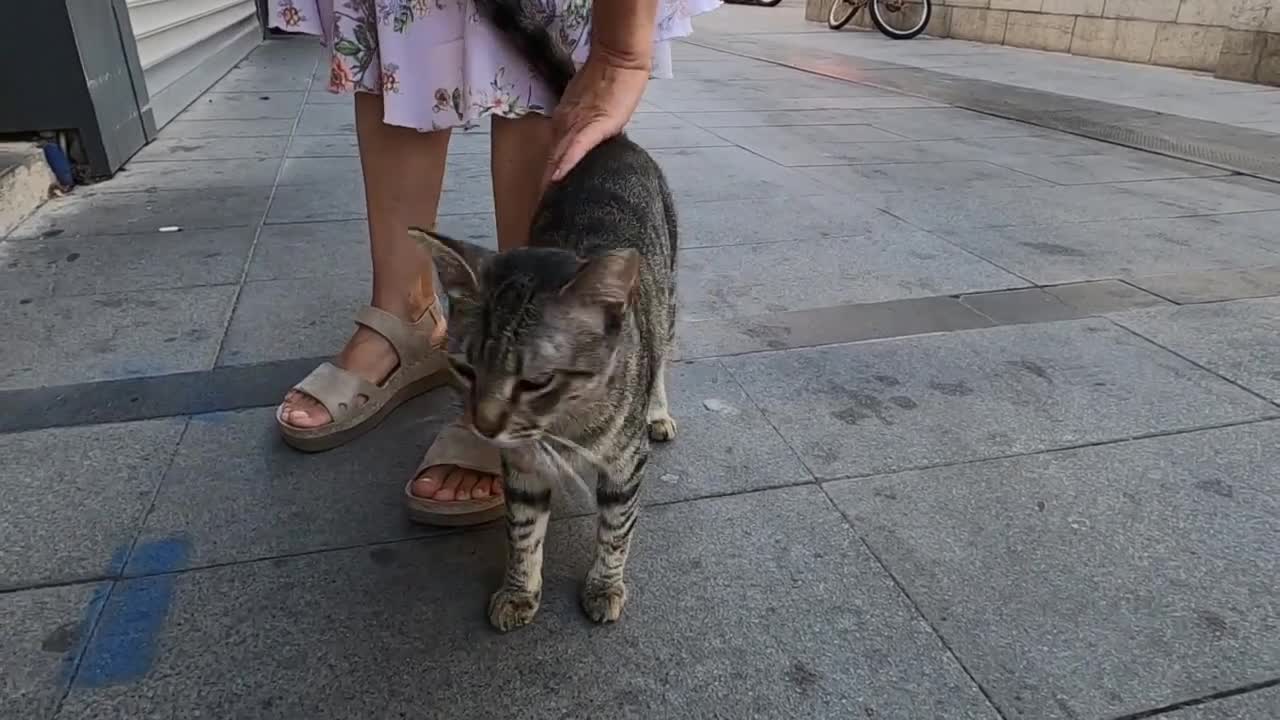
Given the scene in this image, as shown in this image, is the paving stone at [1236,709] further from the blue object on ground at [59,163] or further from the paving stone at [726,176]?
the blue object on ground at [59,163]

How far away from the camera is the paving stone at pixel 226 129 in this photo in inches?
230

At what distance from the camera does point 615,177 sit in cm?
215

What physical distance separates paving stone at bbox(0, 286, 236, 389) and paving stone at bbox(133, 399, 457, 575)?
1.70 feet

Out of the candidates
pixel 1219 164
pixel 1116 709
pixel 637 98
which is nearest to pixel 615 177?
pixel 637 98

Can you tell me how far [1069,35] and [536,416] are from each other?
12370mm

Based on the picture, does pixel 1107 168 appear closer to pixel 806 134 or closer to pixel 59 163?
pixel 806 134

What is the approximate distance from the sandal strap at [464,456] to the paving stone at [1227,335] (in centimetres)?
252

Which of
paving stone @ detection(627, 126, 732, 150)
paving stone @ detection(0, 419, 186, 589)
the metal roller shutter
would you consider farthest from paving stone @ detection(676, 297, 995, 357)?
the metal roller shutter

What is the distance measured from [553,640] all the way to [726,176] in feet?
12.9

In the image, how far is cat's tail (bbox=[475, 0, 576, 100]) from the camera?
6.86 ft

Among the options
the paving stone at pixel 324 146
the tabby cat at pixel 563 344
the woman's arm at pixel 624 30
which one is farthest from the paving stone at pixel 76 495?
the paving stone at pixel 324 146

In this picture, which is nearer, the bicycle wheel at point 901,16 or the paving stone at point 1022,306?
the paving stone at point 1022,306

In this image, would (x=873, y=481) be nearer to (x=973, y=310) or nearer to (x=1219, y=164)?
(x=973, y=310)

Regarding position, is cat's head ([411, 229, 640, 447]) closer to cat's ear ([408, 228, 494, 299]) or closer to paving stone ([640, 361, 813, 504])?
cat's ear ([408, 228, 494, 299])
